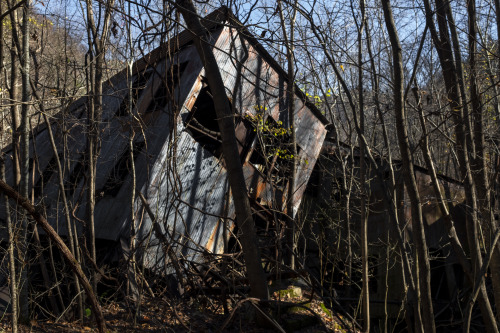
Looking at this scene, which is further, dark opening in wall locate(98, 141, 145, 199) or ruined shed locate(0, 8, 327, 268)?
dark opening in wall locate(98, 141, 145, 199)

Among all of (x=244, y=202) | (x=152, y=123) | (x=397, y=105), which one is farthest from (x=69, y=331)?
(x=397, y=105)

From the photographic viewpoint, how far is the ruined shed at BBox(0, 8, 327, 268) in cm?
918

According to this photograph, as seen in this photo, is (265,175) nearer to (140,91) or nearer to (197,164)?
(197,164)

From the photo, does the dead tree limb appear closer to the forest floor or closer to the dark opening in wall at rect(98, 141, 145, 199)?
the forest floor

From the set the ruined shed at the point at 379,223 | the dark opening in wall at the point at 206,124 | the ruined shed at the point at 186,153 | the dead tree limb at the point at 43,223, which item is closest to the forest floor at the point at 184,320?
the ruined shed at the point at 186,153

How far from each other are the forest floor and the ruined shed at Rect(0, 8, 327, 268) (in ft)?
3.27

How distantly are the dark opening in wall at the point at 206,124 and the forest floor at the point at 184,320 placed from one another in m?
3.45

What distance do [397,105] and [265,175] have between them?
5.38 meters

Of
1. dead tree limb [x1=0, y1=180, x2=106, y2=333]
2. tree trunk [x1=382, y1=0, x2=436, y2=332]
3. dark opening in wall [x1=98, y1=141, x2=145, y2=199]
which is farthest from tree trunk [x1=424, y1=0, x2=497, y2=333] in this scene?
dark opening in wall [x1=98, y1=141, x2=145, y2=199]

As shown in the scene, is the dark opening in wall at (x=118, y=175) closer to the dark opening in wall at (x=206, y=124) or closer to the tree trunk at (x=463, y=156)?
the dark opening in wall at (x=206, y=124)

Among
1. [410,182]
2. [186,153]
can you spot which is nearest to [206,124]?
[186,153]

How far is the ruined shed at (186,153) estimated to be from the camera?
30.1 ft

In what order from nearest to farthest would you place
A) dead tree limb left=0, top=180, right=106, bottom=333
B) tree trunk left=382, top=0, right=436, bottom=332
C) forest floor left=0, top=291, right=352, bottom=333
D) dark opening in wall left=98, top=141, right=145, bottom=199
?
dead tree limb left=0, top=180, right=106, bottom=333 < tree trunk left=382, top=0, right=436, bottom=332 < forest floor left=0, top=291, right=352, bottom=333 < dark opening in wall left=98, top=141, right=145, bottom=199

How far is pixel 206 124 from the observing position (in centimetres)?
1227
